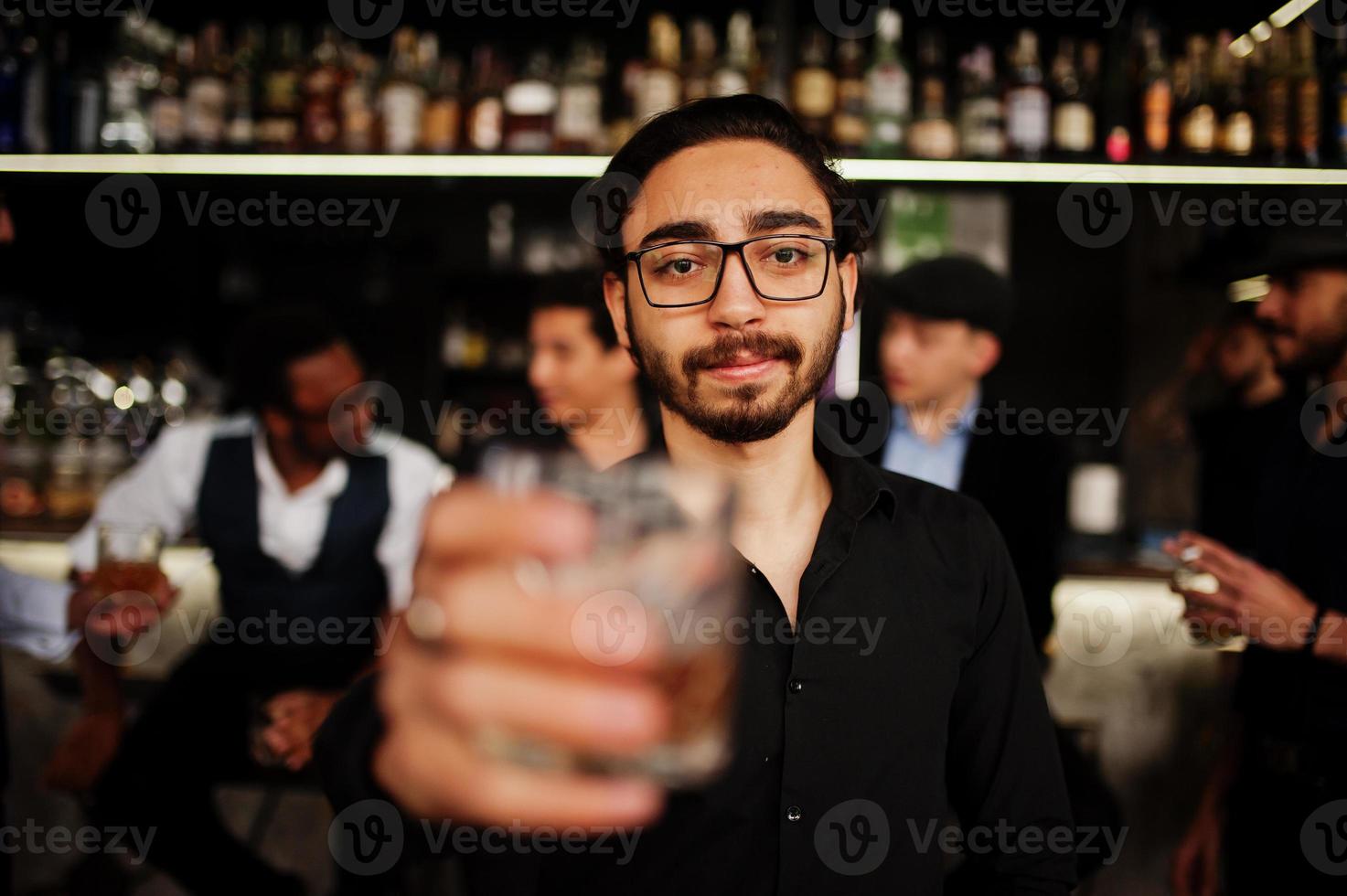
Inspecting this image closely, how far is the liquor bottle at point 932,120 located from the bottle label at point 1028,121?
0.14 m

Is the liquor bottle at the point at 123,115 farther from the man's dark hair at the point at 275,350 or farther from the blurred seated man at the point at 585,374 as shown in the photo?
the blurred seated man at the point at 585,374

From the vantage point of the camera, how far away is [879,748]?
1025mm

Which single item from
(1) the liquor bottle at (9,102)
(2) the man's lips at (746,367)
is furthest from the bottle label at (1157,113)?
(1) the liquor bottle at (9,102)

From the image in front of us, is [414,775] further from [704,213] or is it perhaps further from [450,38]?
[450,38]

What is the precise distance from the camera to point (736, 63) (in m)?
2.20

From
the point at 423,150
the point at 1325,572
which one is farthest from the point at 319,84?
the point at 1325,572

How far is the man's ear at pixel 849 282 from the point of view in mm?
1182

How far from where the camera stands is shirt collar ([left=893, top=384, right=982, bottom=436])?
81.7 inches

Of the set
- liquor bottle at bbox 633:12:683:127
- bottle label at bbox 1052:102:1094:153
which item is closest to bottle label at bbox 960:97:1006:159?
bottle label at bbox 1052:102:1094:153

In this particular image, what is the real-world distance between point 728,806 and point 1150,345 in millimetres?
2880
